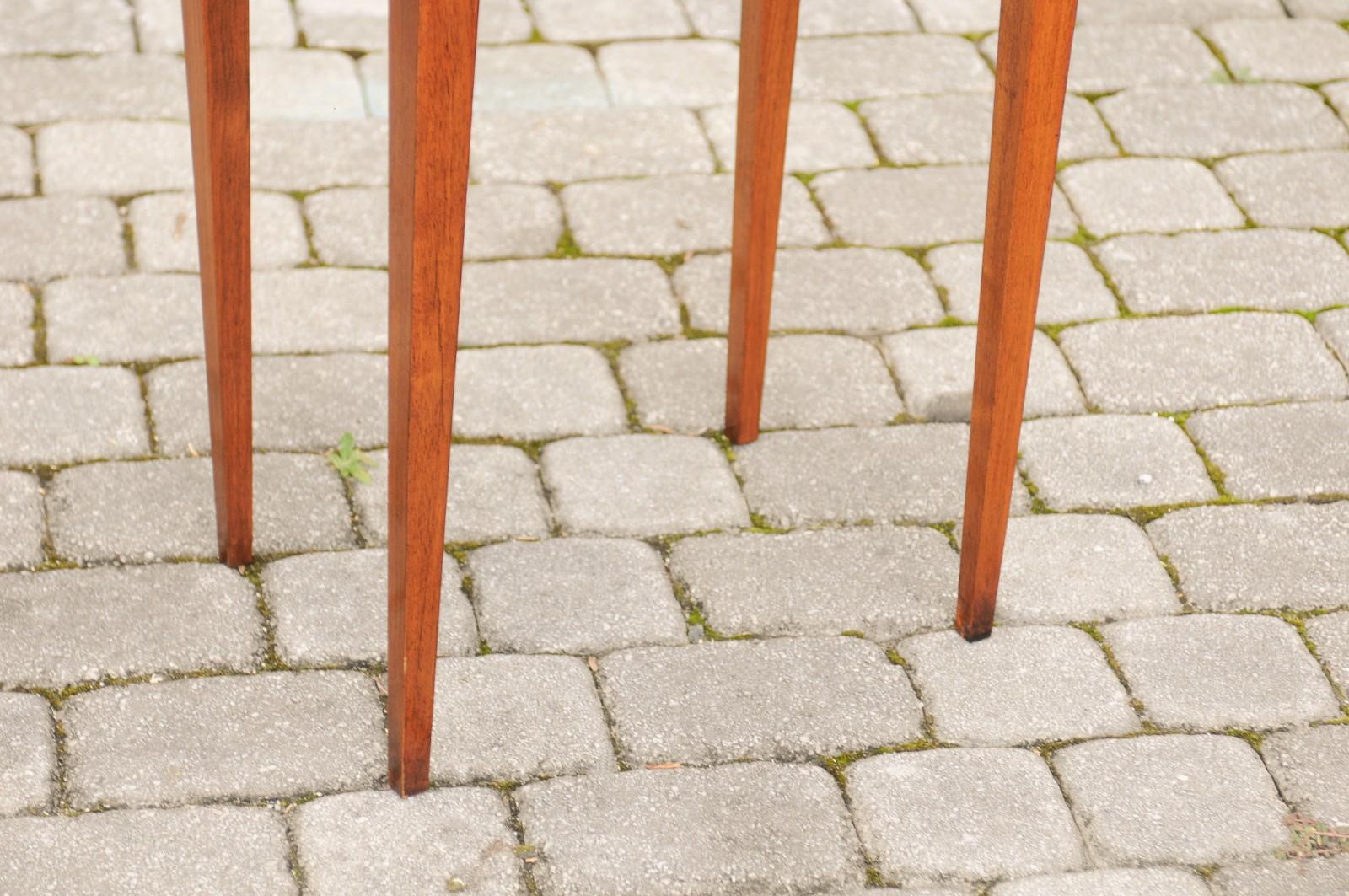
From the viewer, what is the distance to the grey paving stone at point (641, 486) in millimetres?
2428

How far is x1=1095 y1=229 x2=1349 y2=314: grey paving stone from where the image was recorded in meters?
2.98

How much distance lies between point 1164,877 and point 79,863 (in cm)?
123

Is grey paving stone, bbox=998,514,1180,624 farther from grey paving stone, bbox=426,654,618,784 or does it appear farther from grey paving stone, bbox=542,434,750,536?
grey paving stone, bbox=426,654,618,784

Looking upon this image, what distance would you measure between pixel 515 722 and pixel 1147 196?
6.09 ft

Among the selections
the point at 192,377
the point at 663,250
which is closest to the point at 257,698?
the point at 192,377

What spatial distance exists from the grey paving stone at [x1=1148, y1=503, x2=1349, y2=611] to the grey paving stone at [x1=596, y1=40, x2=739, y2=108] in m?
1.54

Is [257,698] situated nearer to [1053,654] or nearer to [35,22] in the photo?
[1053,654]

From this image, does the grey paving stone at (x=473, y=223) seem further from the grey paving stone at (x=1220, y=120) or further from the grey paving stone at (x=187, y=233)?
the grey paving stone at (x=1220, y=120)

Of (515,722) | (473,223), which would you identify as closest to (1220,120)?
(473,223)

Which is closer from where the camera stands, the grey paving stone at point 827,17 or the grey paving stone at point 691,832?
the grey paving stone at point 691,832

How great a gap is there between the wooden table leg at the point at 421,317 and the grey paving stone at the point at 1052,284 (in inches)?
55.2

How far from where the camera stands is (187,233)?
3025mm

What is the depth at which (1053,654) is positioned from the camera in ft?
7.29

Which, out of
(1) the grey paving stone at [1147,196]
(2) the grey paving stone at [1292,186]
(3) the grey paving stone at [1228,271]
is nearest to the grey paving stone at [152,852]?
(3) the grey paving stone at [1228,271]
